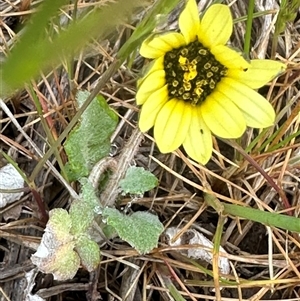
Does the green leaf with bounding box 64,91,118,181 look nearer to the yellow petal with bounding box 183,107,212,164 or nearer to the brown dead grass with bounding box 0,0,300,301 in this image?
the brown dead grass with bounding box 0,0,300,301

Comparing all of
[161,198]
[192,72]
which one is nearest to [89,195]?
[161,198]

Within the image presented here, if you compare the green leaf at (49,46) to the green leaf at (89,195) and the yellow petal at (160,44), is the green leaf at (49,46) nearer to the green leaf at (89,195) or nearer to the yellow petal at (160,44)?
the yellow petal at (160,44)

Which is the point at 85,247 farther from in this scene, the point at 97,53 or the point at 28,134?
the point at 97,53

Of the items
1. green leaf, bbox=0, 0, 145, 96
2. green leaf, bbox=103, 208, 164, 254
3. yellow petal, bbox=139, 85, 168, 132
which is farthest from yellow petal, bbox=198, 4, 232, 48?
green leaf, bbox=0, 0, 145, 96

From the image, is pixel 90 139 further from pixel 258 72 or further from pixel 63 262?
Result: pixel 258 72

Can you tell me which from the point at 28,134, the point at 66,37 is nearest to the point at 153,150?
the point at 28,134

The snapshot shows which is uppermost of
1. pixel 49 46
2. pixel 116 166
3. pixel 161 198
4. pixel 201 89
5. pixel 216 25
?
pixel 49 46

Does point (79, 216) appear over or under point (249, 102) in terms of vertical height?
under
